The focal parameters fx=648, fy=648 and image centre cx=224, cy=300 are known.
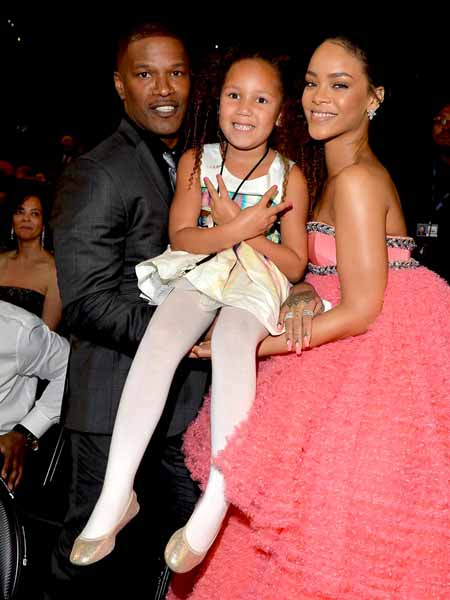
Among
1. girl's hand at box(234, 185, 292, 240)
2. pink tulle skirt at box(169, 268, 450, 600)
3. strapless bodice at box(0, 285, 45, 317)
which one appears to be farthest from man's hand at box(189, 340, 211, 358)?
strapless bodice at box(0, 285, 45, 317)

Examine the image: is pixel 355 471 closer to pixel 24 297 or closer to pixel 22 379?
pixel 22 379

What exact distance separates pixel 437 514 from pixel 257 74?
127 cm

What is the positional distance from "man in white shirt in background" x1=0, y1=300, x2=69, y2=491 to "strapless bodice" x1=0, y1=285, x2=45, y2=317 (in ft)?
4.44

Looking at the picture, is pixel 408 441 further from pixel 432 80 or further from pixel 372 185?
pixel 432 80

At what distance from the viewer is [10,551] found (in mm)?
1621

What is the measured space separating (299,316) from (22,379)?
61.4 inches

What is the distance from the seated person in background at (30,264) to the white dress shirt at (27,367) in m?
1.31

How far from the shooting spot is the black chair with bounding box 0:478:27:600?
1.61 metres

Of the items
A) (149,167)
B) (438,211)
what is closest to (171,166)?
(149,167)

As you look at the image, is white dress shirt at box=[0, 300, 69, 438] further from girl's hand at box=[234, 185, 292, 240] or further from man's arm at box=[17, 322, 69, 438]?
girl's hand at box=[234, 185, 292, 240]

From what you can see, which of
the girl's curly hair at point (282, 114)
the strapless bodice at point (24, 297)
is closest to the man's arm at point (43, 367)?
the girl's curly hair at point (282, 114)

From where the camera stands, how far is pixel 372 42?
5.78ft

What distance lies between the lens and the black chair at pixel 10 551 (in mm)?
1610

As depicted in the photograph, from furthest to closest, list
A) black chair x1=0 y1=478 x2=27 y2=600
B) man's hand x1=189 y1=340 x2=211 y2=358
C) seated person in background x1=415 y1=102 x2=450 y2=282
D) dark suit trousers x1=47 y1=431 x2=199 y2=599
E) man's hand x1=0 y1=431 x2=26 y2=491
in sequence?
seated person in background x1=415 y1=102 x2=450 y2=282 < man's hand x1=0 y1=431 x2=26 y2=491 < dark suit trousers x1=47 y1=431 x2=199 y2=599 < man's hand x1=189 y1=340 x2=211 y2=358 < black chair x1=0 y1=478 x2=27 y2=600
